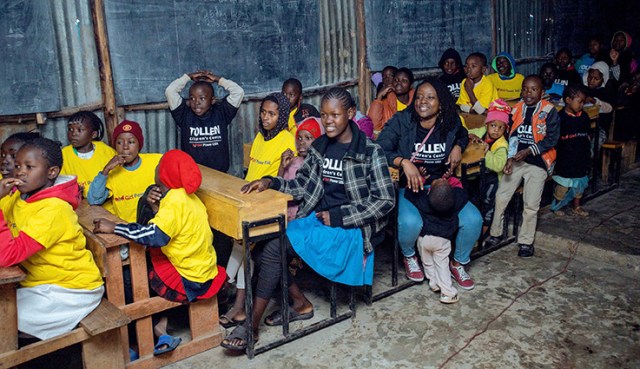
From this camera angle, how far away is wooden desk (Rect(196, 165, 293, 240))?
3.80 meters

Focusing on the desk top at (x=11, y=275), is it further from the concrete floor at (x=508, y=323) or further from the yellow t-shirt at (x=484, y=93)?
the yellow t-shirt at (x=484, y=93)

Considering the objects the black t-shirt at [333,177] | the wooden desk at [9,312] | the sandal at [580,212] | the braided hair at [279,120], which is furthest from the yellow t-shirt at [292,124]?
the sandal at [580,212]

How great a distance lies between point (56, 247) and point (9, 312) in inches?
15.9

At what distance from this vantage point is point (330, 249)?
4137mm

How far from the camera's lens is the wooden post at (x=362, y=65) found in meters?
7.54

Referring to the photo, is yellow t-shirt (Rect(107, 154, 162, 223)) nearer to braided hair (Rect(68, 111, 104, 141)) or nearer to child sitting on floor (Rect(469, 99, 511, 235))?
braided hair (Rect(68, 111, 104, 141))

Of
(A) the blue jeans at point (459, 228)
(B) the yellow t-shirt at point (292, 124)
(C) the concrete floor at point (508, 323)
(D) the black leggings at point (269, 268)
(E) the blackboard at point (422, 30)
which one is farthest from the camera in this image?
(E) the blackboard at point (422, 30)

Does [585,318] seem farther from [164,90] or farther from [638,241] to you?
[164,90]

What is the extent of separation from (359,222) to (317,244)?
0.34 m

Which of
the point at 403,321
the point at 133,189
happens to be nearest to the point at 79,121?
the point at 133,189

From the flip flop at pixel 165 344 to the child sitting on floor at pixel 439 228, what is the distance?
6.69ft

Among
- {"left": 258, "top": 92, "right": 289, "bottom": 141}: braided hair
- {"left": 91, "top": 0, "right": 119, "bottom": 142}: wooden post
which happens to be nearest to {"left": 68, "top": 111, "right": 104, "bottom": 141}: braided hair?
{"left": 91, "top": 0, "right": 119, "bottom": 142}: wooden post

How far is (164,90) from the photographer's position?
19.2ft

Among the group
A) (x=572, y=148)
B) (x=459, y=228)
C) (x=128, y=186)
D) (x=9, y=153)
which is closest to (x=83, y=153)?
Answer: (x=128, y=186)
